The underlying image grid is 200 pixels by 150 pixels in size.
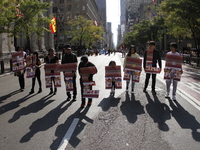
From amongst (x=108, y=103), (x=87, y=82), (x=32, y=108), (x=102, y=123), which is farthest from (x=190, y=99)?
(x=32, y=108)

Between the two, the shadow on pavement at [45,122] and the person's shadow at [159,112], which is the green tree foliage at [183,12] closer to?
the person's shadow at [159,112]

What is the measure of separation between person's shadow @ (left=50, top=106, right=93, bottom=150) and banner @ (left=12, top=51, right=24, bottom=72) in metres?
4.48

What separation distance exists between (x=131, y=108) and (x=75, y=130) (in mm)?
2423

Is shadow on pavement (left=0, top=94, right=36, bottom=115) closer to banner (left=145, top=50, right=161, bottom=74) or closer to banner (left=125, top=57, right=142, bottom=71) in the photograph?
banner (left=125, top=57, right=142, bottom=71)

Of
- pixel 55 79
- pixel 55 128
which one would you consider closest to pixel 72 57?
pixel 55 79

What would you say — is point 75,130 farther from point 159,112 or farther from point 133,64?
point 133,64

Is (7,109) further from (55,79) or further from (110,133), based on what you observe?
(110,133)

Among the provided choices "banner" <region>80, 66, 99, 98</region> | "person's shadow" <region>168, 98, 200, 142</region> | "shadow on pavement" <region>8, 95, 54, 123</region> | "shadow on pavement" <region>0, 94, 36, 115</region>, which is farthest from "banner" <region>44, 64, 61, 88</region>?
"person's shadow" <region>168, 98, 200, 142</region>

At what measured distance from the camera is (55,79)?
9258 mm

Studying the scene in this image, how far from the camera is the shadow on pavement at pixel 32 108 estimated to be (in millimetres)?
6225

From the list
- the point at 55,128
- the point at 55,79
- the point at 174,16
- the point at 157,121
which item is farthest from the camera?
the point at 174,16

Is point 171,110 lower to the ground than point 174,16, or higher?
lower

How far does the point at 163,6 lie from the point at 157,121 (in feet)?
84.9

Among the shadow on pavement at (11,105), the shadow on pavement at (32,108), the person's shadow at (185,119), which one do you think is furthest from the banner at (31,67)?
the person's shadow at (185,119)
